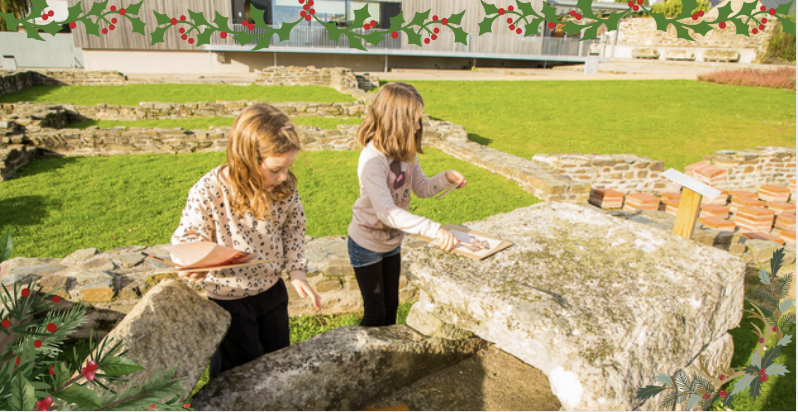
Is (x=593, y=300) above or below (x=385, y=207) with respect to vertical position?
below

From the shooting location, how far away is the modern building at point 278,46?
75.4 ft

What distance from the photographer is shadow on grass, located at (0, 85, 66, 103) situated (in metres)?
15.0

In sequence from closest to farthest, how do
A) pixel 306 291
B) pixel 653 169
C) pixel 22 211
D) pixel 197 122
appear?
pixel 306 291 < pixel 22 211 < pixel 653 169 < pixel 197 122

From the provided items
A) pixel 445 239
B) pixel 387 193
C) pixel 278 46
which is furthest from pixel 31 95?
pixel 445 239

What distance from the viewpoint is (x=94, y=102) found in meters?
14.4

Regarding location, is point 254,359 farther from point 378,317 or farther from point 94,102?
point 94,102

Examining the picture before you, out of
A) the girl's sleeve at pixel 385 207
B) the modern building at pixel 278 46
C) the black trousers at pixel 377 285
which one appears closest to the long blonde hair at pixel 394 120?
the girl's sleeve at pixel 385 207

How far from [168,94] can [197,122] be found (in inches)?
185

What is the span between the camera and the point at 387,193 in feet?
8.38

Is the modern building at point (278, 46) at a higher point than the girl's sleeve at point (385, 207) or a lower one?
higher

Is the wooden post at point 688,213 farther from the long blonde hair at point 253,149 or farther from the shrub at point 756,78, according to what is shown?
the shrub at point 756,78

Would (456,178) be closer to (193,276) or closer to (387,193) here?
(387,193)

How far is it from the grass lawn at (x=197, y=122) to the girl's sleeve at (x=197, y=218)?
954cm

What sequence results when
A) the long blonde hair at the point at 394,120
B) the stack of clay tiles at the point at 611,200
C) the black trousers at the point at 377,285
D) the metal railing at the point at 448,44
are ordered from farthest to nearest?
1. the metal railing at the point at 448,44
2. the stack of clay tiles at the point at 611,200
3. the black trousers at the point at 377,285
4. the long blonde hair at the point at 394,120
